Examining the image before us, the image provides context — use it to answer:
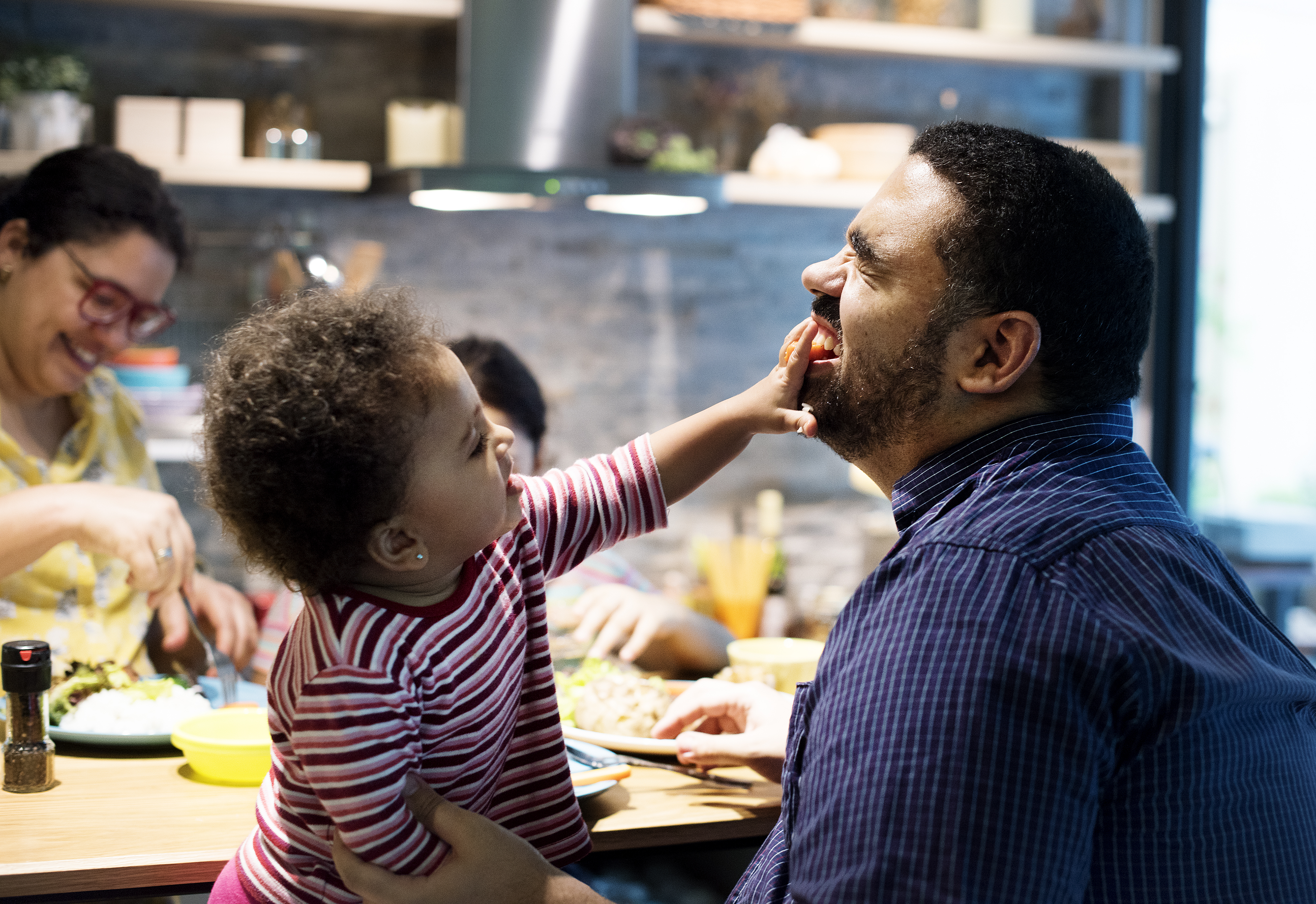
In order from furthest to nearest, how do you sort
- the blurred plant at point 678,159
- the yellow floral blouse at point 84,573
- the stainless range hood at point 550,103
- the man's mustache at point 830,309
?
the blurred plant at point 678,159
the stainless range hood at point 550,103
the yellow floral blouse at point 84,573
the man's mustache at point 830,309

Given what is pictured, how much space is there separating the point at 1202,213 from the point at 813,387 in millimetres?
3607

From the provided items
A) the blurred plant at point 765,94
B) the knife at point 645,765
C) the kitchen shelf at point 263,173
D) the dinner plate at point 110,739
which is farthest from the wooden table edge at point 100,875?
the blurred plant at point 765,94

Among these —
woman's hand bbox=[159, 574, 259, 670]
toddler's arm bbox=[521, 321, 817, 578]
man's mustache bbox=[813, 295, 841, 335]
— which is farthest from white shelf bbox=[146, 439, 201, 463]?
man's mustache bbox=[813, 295, 841, 335]

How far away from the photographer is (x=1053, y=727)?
2.84 feet

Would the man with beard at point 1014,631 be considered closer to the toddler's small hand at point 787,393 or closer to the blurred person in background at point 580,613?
Result: the toddler's small hand at point 787,393

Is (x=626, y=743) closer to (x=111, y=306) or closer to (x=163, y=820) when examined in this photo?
(x=163, y=820)

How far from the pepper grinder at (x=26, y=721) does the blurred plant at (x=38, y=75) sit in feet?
7.47

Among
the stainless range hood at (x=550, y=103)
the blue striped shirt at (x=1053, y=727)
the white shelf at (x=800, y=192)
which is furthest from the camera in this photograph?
the white shelf at (x=800, y=192)

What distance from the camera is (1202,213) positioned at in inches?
170

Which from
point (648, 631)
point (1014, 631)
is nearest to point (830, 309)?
point (1014, 631)

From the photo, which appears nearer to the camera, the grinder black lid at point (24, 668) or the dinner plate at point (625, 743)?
the grinder black lid at point (24, 668)

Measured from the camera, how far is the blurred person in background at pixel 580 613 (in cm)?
196

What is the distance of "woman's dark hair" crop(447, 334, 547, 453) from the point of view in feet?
7.41

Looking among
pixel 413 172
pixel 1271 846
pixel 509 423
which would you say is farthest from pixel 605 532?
pixel 413 172
